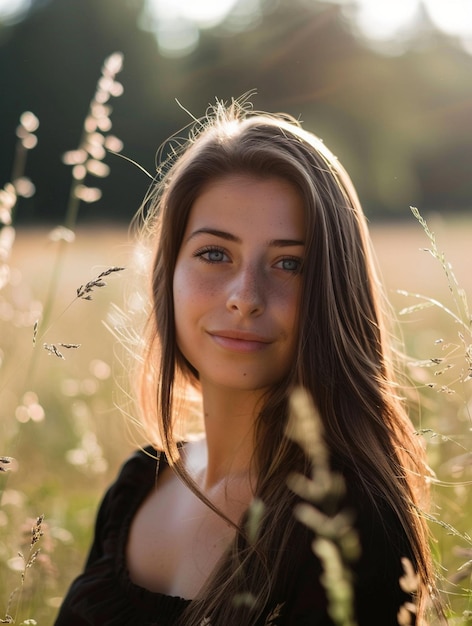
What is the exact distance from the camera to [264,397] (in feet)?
7.50

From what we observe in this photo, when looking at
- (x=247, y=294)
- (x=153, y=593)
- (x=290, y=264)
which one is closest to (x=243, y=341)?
(x=247, y=294)

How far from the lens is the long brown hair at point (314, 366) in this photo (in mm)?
1971

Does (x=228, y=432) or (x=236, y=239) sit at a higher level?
(x=236, y=239)

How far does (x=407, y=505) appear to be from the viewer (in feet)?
6.50

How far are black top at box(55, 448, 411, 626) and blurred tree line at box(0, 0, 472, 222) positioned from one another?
1242cm

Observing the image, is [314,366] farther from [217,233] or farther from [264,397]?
[217,233]

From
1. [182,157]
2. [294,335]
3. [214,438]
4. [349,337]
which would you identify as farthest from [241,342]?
[182,157]

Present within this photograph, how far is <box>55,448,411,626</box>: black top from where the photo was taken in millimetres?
1846

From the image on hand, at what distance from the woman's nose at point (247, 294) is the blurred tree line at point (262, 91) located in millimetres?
12754

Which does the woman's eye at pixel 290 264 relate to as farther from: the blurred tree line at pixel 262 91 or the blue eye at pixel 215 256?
the blurred tree line at pixel 262 91

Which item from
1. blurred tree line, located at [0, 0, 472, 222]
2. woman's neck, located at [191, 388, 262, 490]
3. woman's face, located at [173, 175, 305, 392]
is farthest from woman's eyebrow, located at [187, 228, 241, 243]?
blurred tree line, located at [0, 0, 472, 222]

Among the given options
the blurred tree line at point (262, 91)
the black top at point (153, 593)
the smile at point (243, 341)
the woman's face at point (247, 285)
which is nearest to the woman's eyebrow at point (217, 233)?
the woman's face at point (247, 285)

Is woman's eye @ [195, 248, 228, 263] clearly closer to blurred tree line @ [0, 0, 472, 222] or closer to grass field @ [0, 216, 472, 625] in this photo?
grass field @ [0, 216, 472, 625]

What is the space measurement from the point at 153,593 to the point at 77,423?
109 centimetres
